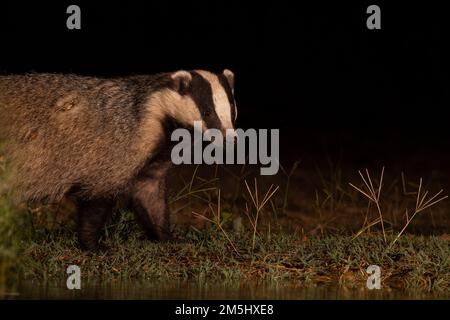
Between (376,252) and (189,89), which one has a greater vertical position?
(189,89)

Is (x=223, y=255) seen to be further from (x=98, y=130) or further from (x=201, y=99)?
(x=98, y=130)

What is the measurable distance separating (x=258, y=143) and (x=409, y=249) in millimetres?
2842

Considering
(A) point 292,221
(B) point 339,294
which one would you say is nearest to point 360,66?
(A) point 292,221

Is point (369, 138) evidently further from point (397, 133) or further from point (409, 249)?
point (409, 249)

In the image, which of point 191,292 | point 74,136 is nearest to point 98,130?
point 74,136

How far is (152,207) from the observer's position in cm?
1033

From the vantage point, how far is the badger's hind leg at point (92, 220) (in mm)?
9766

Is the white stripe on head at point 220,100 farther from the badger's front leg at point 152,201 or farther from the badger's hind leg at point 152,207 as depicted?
the badger's hind leg at point 152,207

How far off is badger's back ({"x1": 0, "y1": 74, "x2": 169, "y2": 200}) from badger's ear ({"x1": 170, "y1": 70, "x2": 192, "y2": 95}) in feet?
0.58

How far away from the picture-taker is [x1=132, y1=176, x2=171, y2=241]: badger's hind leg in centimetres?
1022

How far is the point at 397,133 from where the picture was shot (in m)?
20.0

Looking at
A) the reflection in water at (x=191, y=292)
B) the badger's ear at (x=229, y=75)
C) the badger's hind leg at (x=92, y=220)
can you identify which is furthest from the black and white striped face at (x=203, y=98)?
the reflection in water at (x=191, y=292)

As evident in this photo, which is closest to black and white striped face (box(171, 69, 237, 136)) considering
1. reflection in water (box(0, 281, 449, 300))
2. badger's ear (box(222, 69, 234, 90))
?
badger's ear (box(222, 69, 234, 90))

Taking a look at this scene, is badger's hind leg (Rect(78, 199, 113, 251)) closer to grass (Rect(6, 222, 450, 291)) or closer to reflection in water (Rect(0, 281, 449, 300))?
grass (Rect(6, 222, 450, 291))
